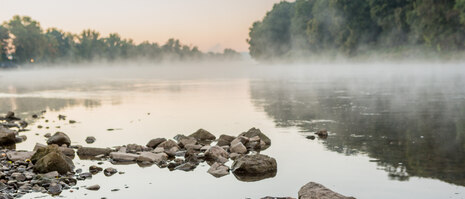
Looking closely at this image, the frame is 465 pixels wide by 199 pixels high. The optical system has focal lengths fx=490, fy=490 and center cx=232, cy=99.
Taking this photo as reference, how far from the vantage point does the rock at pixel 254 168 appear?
11.7 metres

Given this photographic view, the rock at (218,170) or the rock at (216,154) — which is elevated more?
the rock at (216,154)

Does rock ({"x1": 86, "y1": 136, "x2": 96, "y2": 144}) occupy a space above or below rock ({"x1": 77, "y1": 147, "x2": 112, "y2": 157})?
below

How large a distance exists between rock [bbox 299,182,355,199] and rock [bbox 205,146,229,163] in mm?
3780

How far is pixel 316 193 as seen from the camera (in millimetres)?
9195

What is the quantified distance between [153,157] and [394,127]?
9.87m

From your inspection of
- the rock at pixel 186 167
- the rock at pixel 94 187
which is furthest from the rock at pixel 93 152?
the rock at pixel 94 187

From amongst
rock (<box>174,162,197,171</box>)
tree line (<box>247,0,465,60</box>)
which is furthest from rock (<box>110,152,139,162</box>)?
tree line (<box>247,0,465,60</box>)

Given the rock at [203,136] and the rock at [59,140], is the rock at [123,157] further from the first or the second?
the rock at [203,136]

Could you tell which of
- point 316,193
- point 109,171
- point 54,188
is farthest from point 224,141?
point 316,193

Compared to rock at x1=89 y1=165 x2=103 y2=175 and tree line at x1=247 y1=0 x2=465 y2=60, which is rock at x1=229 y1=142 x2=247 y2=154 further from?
tree line at x1=247 y1=0 x2=465 y2=60

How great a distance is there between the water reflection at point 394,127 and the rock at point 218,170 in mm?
3865

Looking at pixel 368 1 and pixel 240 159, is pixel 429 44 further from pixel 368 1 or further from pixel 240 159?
pixel 240 159

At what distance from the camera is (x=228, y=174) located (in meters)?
11.9

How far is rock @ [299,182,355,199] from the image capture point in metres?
8.95
